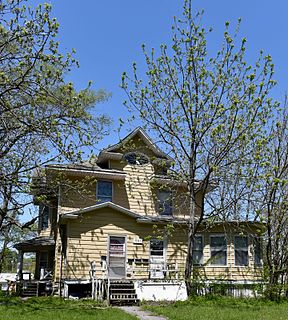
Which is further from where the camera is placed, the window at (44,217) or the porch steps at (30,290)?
the window at (44,217)

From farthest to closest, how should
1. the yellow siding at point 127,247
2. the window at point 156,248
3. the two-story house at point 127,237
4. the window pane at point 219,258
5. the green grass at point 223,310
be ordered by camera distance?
the window pane at point 219,258
the window at point 156,248
the yellow siding at point 127,247
the two-story house at point 127,237
the green grass at point 223,310

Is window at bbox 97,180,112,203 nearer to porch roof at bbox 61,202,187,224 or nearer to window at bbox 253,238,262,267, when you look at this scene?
porch roof at bbox 61,202,187,224

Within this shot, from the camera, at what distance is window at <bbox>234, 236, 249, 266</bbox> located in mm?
22156

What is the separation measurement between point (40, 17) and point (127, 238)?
12.9 metres

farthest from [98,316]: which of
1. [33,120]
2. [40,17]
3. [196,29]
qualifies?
[196,29]

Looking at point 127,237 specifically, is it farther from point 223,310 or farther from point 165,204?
point 223,310

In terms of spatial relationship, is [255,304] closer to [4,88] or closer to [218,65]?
[218,65]

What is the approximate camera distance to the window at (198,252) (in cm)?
2200

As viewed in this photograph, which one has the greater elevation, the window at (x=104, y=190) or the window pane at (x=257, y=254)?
the window at (x=104, y=190)

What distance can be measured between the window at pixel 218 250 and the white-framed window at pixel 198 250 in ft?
1.84

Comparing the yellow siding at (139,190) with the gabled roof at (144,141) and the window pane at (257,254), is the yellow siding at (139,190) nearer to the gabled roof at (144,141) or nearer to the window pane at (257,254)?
the gabled roof at (144,141)

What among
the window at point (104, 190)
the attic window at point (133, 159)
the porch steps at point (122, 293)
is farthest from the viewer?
the attic window at point (133, 159)

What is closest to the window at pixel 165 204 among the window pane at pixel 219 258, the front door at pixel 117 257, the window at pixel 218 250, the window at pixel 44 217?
the window at pixel 218 250

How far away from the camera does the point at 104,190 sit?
73.0 ft
